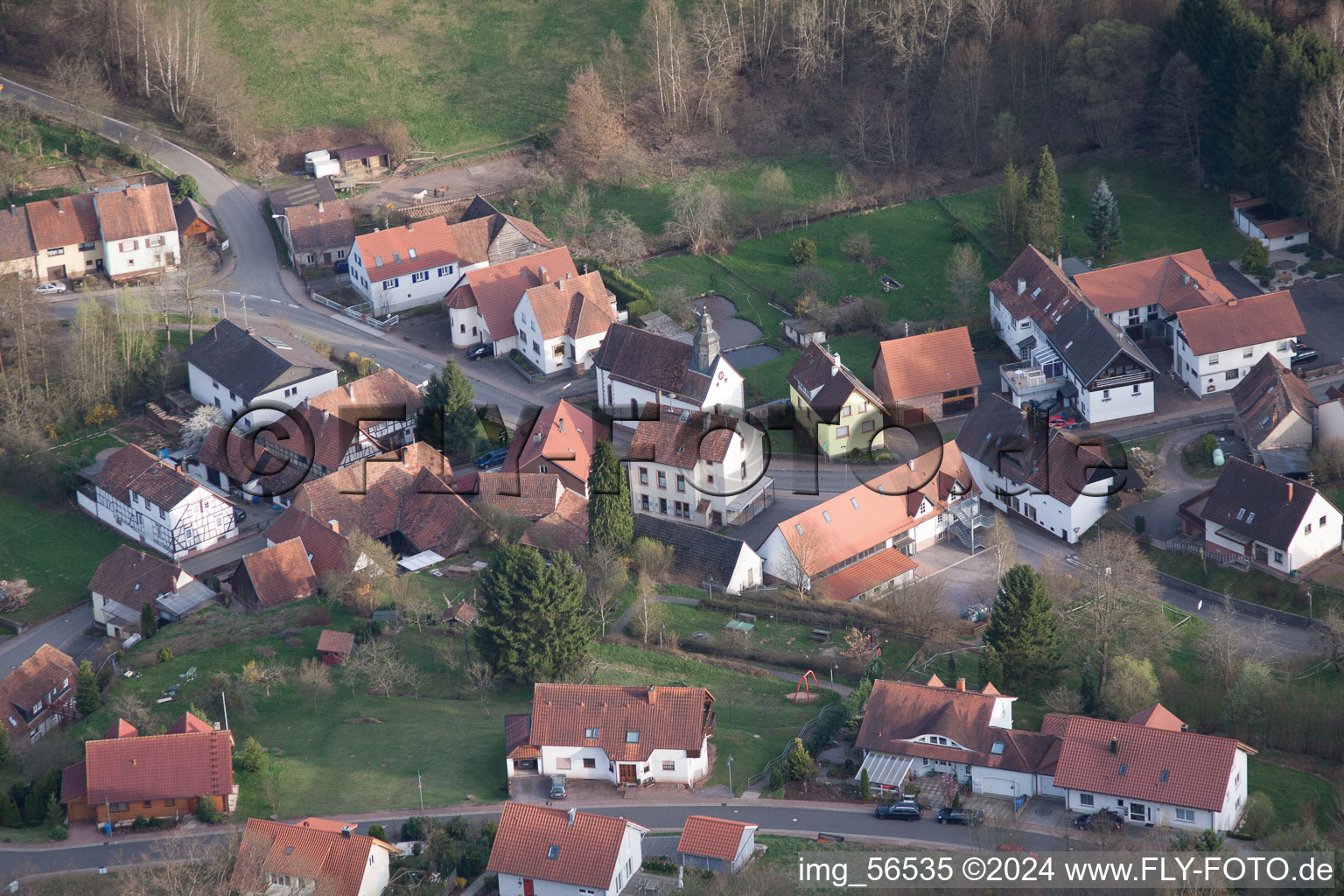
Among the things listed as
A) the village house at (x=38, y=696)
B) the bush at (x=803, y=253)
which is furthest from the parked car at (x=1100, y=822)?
the bush at (x=803, y=253)

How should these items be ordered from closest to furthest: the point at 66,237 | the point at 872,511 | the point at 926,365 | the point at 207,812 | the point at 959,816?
the point at 959,816 → the point at 207,812 → the point at 872,511 → the point at 926,365 → the point at 66,237

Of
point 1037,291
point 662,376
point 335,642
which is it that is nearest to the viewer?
point 335,642

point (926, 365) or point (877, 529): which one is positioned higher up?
point (926, 365)

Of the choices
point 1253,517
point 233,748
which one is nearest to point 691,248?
point 1253,517

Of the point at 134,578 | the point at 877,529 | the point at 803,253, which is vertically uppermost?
the point at 803,253

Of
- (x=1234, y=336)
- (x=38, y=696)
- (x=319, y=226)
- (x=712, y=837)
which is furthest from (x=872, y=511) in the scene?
(x=319, y=226)

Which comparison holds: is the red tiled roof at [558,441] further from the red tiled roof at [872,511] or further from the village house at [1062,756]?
the village house at [1062,756]

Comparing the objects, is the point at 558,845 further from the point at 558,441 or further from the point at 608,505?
the point at 558,441

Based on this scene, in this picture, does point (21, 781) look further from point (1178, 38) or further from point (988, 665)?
point (1178, 38)
